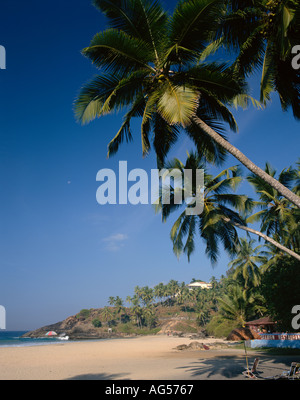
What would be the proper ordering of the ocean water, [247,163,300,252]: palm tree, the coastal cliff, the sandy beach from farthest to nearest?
1. the coastal cliff
2. the ocean water
3. [247,163,300,252]: palm tree
4. the sandy beach

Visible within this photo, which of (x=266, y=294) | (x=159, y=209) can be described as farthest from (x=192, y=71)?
(x=266, y=294)

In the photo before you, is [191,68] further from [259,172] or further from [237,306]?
[237,306]

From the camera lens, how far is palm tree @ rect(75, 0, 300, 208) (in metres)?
7.36

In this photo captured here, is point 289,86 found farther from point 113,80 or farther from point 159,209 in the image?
point 159,209

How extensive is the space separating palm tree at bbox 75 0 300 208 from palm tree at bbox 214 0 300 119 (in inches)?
30.5

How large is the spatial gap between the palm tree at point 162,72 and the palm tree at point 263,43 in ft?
2.54

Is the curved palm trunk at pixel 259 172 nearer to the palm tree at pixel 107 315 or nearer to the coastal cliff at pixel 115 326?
the coastal cliff at pixel 115 326

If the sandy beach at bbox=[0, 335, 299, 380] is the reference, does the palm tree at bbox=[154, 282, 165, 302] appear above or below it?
below

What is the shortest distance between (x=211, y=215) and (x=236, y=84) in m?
6.28

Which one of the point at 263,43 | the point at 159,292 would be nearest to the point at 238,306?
the point at 263,43

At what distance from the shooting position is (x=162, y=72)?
26.7ft

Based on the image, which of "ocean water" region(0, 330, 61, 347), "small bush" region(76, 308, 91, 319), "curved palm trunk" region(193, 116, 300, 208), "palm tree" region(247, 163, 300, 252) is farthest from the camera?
"small bush" region(76, 308, 91, 319)

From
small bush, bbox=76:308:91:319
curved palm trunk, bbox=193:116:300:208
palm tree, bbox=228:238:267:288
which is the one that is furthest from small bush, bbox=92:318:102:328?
curved palm trunk, bbox=193:116:300:208

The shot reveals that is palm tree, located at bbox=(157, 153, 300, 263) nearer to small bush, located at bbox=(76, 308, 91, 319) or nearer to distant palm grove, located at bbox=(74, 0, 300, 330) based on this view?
distant palm grove, located at bbox=(74, 0, 300, 330)
